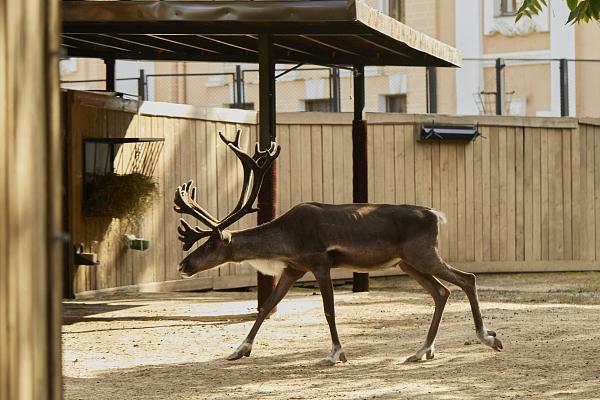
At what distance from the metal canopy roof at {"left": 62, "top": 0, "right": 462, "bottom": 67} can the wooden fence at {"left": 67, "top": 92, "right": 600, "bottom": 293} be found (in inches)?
48.4

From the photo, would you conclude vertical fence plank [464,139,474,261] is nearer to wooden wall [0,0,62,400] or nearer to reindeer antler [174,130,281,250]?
reindeer antler [174,130,281,250]

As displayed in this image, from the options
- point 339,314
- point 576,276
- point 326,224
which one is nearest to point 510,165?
point 576,276

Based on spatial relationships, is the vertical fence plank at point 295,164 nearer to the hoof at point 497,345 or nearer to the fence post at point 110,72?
the fence post at point 110,72

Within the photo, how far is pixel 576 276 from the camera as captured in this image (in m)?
13.8

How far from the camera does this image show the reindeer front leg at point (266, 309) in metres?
6.54

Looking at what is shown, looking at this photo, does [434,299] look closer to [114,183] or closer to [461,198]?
[114,183]

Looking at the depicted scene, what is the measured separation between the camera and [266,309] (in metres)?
6.59

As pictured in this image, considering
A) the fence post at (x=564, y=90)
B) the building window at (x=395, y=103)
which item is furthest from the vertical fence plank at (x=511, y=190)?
the building window at (x=395, y=103)

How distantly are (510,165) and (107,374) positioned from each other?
10005 millimetres

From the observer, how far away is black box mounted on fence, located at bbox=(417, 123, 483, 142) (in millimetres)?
13484

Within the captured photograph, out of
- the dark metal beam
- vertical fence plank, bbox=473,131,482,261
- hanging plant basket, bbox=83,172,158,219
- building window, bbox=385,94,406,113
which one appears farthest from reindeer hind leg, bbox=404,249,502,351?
building window, bbox=385,94,406,113

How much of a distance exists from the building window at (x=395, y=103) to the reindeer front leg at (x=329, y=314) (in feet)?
46.6

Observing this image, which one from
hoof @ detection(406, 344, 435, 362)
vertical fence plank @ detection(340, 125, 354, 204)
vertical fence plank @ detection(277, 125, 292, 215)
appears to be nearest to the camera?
hoof @ detection(406, 344, 435, 362)

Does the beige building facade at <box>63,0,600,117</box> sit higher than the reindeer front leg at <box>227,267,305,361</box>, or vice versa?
the beige building facade at <box>63,0,600,117</box>
